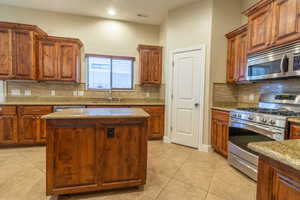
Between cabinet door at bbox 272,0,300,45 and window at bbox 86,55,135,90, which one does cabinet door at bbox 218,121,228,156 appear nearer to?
cabinet door at bbox 272,0,300,45

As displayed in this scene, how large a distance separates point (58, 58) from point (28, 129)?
163 centimetres

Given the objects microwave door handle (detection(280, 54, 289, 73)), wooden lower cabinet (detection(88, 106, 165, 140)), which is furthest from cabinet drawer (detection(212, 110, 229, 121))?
wooden lower cabinet (detection(88, 106, 165, 140))

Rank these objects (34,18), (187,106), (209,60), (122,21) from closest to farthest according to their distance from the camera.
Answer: (209,60) < (187,106) < (34,18) < (122,21)

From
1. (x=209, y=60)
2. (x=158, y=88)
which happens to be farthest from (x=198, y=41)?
(x=158, y=88)

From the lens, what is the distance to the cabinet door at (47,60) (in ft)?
12.5

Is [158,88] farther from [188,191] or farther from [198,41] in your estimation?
[188,191]

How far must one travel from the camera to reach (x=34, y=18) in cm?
411

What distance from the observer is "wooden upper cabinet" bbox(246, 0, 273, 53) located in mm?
2512

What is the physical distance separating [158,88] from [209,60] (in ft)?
5.78

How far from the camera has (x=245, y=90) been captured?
351cm

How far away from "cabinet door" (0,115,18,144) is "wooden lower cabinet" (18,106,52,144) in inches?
4.0

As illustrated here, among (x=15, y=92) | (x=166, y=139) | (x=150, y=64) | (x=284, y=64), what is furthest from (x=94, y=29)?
(x=284, y=64)

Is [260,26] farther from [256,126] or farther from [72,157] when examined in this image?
[72,157]

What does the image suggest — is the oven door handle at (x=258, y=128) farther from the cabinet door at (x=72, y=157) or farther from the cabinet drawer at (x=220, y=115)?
the cabinet door at (x=72, y=157)
